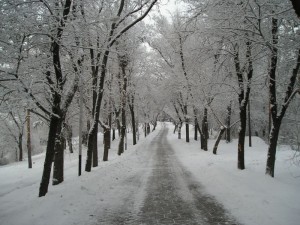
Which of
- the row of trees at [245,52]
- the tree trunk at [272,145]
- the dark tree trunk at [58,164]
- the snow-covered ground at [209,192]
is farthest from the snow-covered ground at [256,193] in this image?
the dark tree trunk at [58,164]

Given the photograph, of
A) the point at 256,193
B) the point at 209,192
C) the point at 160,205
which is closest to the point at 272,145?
the point at 256,193

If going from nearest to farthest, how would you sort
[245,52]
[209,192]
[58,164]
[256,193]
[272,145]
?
1. [256,193]
2. [209,192]
3. [272,145]
4. [245,52]
5. [58,164]

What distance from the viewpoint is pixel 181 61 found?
2769 centimetres

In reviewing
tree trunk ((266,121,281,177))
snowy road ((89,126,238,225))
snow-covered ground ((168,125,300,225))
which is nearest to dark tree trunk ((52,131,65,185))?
snowy road ((89,126,238,225))

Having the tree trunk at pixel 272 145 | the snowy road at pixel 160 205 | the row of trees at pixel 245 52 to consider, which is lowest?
the snowy road at pixel 160 205

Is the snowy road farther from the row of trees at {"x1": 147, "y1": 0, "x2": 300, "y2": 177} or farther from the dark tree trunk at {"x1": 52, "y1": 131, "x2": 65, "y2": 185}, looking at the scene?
the row of trees at {"x1": 147, "y1": 0, "x2": 300, "y2": 177}

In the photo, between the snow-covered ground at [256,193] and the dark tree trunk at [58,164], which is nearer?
the snow-covered ground at [256,193]

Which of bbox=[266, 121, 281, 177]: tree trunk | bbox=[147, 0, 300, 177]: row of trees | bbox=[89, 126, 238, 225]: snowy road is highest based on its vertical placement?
bbox=[147, 0, 300, 177]: row of trees

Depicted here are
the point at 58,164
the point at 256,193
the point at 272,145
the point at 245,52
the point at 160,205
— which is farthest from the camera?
the point at 58,164

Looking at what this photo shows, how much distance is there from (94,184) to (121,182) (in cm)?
148

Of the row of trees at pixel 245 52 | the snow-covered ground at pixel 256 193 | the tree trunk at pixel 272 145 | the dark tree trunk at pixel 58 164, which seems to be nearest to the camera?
the snow-covered ground at pixel 256 193

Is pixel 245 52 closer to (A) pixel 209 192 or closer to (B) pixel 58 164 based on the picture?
(A) pixel 209 192

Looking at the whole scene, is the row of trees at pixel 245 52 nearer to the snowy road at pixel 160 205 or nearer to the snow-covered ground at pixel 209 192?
the snow-covered ground at pixel 209 192

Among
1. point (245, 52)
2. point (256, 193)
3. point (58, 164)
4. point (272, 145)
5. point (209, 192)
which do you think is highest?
point (245, 52)
